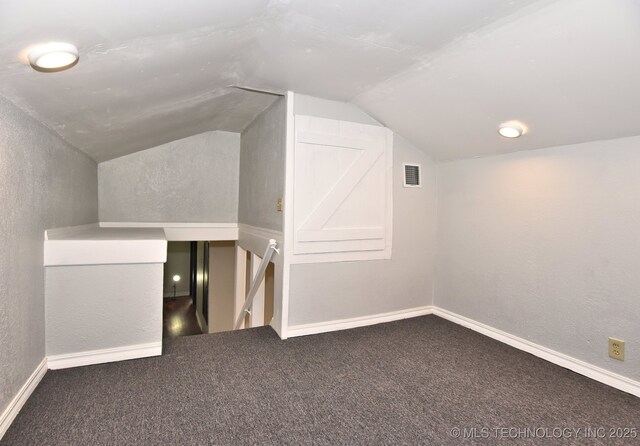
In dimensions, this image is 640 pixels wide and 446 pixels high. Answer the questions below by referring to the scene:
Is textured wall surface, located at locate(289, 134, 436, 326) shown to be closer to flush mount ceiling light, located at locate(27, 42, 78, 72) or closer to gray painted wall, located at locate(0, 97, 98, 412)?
gray painted wall, located at locate(0, 97, 98, 412)

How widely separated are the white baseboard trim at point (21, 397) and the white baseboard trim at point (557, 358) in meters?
3.30

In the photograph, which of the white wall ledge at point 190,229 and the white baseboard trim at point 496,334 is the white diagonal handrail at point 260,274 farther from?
the white wall ledge at point 190,229

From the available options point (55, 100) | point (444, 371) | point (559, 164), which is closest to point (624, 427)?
point (444, 371)

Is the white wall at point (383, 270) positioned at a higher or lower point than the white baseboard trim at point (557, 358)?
higher

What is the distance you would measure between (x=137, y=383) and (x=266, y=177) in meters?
2.01

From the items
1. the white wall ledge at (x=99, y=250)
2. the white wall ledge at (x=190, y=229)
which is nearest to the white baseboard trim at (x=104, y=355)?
the white wall ledge at (x=99, y=250)

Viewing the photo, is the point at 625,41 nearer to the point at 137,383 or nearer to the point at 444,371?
the point at 444,371

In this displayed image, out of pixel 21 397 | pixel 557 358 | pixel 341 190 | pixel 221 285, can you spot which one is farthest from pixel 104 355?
pixel 221 285

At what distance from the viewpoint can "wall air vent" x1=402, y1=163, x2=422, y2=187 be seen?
Answer: 347 centimetres

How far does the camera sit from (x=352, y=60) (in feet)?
7.43

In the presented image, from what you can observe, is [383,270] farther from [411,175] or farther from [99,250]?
[99,250]

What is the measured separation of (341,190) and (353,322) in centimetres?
123

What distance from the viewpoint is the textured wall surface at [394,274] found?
3.02m

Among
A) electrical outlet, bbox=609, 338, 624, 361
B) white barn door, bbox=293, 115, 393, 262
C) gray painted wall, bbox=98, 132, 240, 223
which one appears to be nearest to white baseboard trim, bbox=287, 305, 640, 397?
electrical outlet, bbox=609, 338, 624, 361
